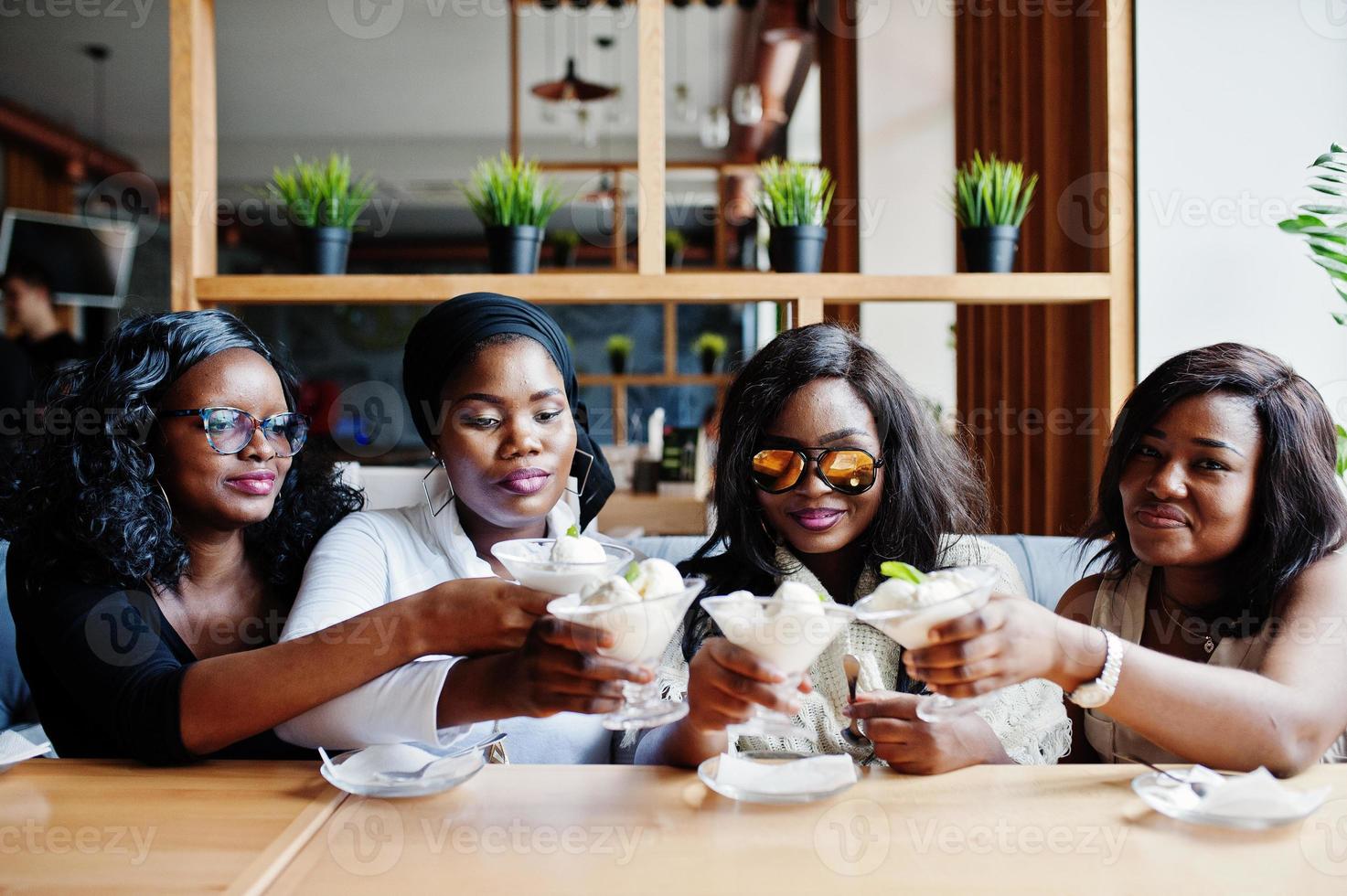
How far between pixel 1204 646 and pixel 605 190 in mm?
7279

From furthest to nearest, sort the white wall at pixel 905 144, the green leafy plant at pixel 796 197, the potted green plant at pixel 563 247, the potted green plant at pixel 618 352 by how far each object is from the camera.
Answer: the potted green plant at pixel 563 247 < the potted green plant at pixel 618 352 < the white wall at pixel 905 144 < the green leafy plant at pixel 796 197

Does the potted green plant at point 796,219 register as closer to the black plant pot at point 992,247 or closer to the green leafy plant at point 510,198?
the black plant pot at point 992,247

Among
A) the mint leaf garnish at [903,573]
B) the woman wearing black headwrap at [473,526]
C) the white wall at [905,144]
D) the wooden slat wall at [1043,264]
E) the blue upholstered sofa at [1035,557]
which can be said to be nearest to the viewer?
the mint leaf garnish at [903,573]

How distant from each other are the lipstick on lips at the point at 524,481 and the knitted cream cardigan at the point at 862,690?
370 millimetres

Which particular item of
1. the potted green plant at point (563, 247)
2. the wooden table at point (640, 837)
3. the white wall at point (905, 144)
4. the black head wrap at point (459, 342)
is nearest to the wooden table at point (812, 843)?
the wooden table at point (640, 837)

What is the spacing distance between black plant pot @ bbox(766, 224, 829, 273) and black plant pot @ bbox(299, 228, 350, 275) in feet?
3.98

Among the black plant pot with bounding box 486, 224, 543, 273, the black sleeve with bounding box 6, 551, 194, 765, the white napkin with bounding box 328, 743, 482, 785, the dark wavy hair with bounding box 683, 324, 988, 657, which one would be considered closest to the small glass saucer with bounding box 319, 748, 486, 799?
the white napkin with bounding box 328, 743, 482, 785

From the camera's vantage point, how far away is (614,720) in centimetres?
132

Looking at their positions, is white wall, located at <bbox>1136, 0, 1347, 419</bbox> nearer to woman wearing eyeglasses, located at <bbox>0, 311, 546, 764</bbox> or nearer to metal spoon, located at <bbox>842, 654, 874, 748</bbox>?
metal spoon, located at <bbox>842, 654, 874, 748</bbox>

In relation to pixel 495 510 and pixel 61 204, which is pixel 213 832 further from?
pixel 61 204

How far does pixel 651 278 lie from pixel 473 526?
1.07 meters

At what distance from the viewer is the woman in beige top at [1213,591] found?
1388mm

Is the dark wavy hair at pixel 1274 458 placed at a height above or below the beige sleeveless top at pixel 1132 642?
above

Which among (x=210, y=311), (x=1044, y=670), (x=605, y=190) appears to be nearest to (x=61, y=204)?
(x=605, y=190)
